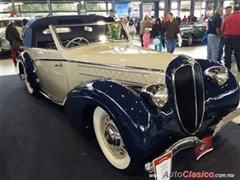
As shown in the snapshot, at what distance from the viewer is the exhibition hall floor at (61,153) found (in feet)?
6.95

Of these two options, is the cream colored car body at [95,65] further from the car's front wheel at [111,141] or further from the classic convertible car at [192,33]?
the classic convertible car at [192,33]

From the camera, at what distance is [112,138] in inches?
81.0

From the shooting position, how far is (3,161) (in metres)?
2.38

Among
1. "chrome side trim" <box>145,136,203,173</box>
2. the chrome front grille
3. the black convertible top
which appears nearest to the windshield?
the black convertible top

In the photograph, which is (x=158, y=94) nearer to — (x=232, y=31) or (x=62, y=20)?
(x=62, y=20)

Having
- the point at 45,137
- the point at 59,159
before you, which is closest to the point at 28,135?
the point at 45,137

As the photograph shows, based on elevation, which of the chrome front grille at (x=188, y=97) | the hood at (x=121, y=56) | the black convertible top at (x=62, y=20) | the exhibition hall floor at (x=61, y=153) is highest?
the black convertible top at (x=62, y=20)

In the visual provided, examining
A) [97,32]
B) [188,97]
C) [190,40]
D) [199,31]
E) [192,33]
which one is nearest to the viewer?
[188,97]

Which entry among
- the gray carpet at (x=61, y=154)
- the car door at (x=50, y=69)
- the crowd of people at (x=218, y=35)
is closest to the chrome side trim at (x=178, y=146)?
the gray carpet at (x=61, y=154)

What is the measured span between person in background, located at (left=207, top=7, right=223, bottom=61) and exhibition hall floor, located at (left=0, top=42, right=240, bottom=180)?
11.2ft

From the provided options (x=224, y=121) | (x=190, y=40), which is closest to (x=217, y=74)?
(x=224, y=121)

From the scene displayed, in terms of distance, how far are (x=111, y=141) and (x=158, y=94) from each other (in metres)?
0.65

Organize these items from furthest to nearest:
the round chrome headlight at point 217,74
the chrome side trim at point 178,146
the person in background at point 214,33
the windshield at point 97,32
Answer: the person in background at point 214,33 → the windshield at point 97,32 → the round chrome headlight at point 217,74 → the chrome side trim at point 178,146

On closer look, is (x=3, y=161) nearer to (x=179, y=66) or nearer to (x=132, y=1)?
(x=179, y=66)
